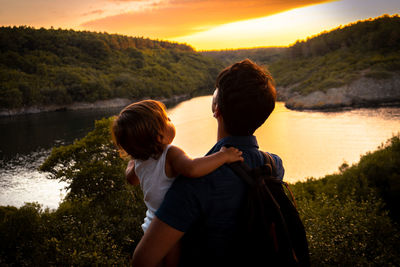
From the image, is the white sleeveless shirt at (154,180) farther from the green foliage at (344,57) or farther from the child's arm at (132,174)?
the green foliage at (344,57)

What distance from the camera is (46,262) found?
722 centimetres

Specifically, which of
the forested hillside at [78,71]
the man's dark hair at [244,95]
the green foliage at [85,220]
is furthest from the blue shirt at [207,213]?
the forested hillside at [78,71]

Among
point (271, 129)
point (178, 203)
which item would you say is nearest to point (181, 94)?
point (271, 129)

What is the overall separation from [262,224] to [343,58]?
7964 cm

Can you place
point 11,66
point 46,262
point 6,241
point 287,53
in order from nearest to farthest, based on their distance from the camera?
point 46,262, point 6,241, point 11,66, point 287,53

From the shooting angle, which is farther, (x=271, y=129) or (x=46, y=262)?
(x=271, y=129)

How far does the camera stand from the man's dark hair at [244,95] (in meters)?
1.18

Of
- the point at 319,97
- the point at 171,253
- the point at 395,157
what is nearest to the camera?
the point at 171,253

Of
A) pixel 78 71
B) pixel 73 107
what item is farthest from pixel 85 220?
pixel 78 71

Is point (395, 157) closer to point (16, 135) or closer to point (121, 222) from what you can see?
point (121, 222)

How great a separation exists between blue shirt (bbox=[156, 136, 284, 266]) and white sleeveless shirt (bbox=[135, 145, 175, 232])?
0.42 m

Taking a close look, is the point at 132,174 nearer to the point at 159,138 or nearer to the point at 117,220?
the point at 159,138

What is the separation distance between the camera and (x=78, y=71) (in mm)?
83062

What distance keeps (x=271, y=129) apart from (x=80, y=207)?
34.6 meters
